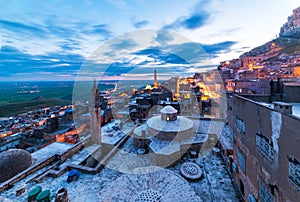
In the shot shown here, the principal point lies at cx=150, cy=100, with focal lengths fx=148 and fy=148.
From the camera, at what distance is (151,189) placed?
7.01 m

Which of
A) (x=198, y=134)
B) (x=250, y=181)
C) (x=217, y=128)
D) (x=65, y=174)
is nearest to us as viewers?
(x=250, y=181)

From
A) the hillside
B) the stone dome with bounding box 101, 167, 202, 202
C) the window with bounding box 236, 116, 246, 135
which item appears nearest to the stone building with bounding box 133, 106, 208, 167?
the stone dome with bounding box 101, 167, 202, 202

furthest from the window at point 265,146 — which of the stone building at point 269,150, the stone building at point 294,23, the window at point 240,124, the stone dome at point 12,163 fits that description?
the stone building at point 294,23

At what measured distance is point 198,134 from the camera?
14773mm

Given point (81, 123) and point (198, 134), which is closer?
point (198, 134)

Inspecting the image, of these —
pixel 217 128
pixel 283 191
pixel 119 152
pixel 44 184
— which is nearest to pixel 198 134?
pixel 217 128

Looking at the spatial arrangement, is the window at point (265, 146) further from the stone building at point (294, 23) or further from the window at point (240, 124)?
the stone building at point (294, 23)

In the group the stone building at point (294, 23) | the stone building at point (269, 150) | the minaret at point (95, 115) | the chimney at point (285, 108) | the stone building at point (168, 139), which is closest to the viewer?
the stone building at point (269, 150)

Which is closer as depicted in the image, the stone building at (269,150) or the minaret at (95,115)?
the stone building at (269,150)

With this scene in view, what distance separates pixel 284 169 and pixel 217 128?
12.8m

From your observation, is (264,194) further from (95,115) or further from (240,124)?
(95,115)

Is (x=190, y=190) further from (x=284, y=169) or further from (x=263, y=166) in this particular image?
(x=284, y=169)

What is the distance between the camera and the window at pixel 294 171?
3.40 meters

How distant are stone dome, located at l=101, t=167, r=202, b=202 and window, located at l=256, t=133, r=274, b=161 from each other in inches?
134
